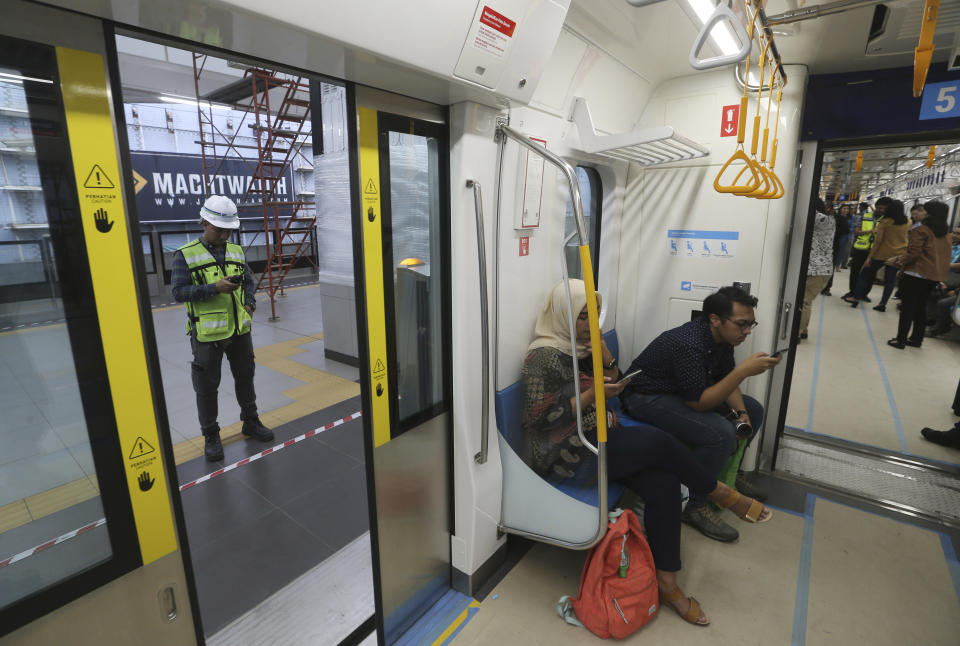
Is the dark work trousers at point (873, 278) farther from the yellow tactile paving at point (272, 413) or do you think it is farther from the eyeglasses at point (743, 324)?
the yellow tactile paving at point (272, 413)

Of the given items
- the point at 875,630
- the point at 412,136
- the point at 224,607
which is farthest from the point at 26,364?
the point at 875,630

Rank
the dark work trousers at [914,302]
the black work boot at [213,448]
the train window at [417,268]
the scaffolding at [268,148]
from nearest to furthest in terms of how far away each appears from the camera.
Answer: the train window at [417,268], the black work boot at [213,448], the dark work trousers at [914,302], the scaffolding at [268,148]

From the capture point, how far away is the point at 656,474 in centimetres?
264

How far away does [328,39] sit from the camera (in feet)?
4.50

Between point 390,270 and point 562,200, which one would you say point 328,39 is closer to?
point 390,270

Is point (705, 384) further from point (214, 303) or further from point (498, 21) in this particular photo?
point (214, 303)

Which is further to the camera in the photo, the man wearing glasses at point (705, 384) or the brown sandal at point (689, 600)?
the man wearing glasses at point (705, 384)

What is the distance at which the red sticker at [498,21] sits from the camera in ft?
5.59

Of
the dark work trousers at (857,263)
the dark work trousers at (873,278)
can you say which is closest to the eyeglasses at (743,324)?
the dark work trousers at (873,278)

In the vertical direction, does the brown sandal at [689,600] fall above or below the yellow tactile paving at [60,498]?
below

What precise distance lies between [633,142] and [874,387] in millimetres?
5094

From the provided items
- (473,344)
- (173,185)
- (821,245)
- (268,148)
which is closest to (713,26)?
(473,344)

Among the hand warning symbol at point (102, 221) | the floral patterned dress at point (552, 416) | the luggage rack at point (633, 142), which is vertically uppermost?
the luggage rack at point (633, 142)

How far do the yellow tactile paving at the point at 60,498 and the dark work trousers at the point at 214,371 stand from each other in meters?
2.63
